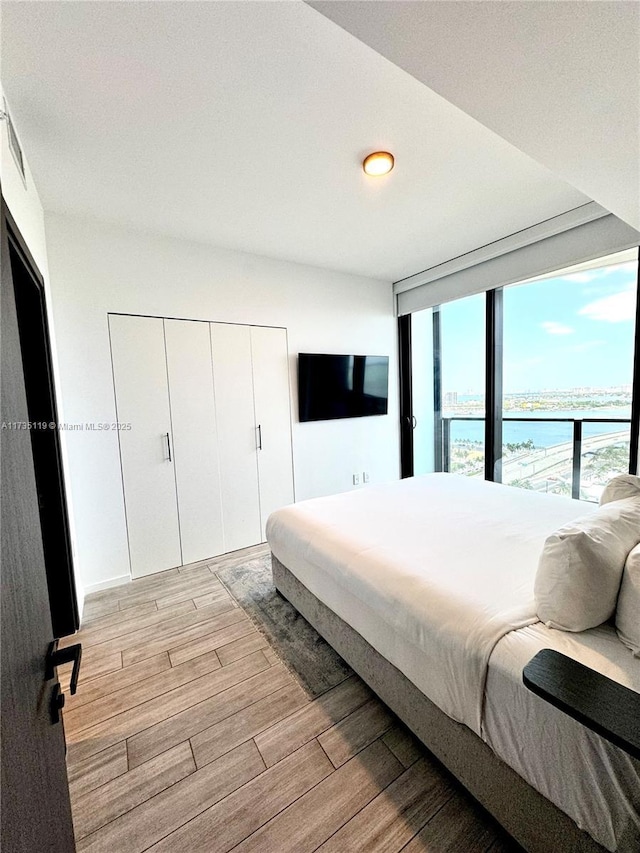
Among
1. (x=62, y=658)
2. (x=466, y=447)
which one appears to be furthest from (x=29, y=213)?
(x=466, y=447)

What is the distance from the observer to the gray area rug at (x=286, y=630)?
71.2 inches

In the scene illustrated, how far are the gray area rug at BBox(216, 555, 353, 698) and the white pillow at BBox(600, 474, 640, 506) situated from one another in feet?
5.21

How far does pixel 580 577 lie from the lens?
3.60ft

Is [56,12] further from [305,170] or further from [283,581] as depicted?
[283,581]

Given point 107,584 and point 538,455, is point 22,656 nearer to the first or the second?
point 107,584

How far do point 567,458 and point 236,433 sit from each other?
335 cm

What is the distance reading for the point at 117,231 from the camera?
272cm

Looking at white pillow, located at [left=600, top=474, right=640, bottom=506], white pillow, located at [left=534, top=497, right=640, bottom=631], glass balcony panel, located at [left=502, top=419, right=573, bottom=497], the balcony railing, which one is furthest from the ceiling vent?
glass balcony panel, located at [left=502, top=419, right=573, bottom=497]

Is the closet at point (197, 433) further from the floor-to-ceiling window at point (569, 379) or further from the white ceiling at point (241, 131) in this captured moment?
the floor-to-ceiling window at point (569, 379)

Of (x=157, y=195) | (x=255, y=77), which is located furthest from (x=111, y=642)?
(x=255, y=77)

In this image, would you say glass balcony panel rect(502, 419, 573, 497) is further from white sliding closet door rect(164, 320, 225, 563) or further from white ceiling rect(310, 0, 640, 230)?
white sliding closet door rect(164, 320, 225, 563)

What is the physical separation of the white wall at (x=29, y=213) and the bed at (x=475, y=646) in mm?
1880

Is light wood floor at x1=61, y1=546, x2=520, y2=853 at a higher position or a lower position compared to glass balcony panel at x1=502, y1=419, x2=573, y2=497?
lower

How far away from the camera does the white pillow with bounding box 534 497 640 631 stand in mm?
1099
